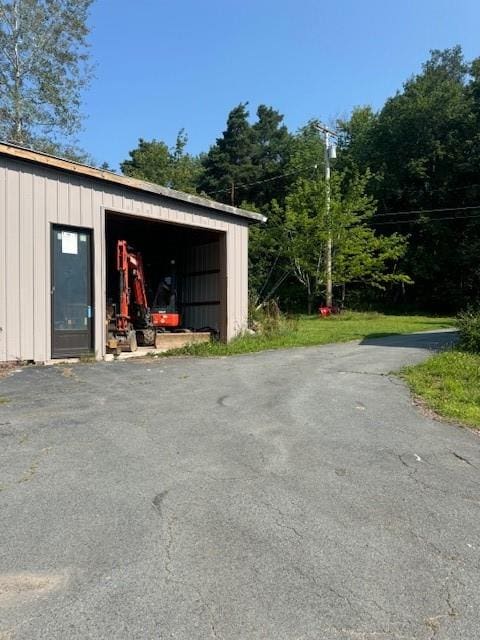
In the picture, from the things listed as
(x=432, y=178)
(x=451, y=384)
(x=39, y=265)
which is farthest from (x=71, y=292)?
(x=432, y=178)

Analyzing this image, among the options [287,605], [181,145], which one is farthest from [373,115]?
[287,605]

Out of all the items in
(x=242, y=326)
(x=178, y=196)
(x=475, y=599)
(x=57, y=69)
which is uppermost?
(x=57, y=69)

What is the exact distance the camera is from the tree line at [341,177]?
995 inches

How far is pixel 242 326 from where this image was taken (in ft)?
47.6

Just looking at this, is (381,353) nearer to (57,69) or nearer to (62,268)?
(62,268)

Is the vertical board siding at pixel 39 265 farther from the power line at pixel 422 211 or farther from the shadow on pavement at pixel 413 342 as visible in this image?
the power line at pixel 422 211

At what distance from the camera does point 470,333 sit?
469 inches

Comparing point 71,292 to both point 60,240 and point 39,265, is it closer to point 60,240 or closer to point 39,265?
point 39,265

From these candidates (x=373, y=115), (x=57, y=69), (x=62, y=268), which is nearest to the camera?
(x=62, y=268)

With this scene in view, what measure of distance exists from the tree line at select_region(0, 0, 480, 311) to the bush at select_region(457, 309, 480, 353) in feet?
60.8

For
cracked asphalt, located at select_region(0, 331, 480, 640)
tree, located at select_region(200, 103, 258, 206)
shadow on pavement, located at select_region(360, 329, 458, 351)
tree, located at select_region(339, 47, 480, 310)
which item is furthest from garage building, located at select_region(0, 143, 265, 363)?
tree, located at select_region(200, 103, 258, 206)

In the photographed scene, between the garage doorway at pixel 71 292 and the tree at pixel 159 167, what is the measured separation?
108 ft

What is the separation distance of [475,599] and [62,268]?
30.0 feet

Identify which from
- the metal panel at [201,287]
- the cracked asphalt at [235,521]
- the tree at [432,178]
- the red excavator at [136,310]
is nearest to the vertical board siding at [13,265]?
the red excavator at [136,310]
